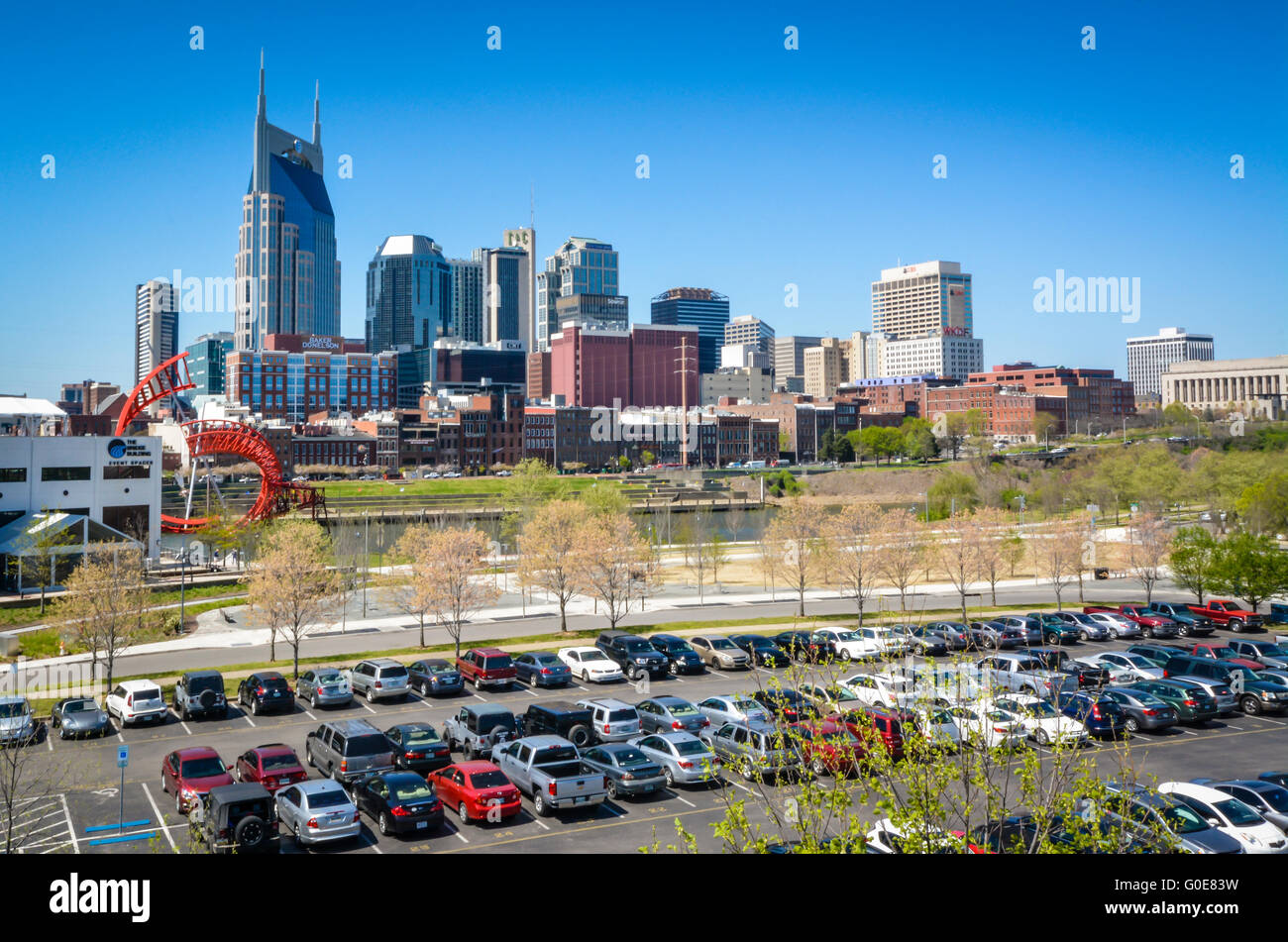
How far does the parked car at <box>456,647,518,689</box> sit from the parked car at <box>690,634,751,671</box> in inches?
249

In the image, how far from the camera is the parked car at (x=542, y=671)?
28703 millimetres

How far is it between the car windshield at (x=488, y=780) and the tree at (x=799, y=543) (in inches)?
998

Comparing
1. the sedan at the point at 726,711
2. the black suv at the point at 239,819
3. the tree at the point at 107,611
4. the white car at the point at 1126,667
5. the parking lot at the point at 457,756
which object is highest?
the tree at the point at 107,611

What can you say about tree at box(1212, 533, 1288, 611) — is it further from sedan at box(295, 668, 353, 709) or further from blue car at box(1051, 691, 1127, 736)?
sedan at box(295, 668, 353, 709)

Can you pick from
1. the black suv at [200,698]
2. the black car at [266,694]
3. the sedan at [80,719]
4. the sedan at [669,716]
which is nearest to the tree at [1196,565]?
the sedan at [669,716]

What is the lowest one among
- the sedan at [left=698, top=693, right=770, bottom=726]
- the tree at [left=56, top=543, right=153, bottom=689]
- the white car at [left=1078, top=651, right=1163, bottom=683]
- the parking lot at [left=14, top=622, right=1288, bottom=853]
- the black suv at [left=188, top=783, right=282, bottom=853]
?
the parking lot at [left=14, top=622, right=1288, bottom=853]

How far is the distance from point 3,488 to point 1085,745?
53385 millimetres

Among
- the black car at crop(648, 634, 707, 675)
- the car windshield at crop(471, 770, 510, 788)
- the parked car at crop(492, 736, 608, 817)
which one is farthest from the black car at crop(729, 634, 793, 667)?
the car windshield at crop(471, 770, 510, 788)

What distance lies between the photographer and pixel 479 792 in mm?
16656

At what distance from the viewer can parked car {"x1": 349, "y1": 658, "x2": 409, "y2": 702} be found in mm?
26891

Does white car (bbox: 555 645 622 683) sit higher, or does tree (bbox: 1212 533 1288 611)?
tree (bbox: 1212 533 1288 611)

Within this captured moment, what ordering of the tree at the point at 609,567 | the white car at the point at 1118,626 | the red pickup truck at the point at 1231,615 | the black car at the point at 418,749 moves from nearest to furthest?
the black car at the point at 418,749
the white car at the point at 1118,626
the red pickup truck at the point at 1231,615
the tree at the point at 609,567

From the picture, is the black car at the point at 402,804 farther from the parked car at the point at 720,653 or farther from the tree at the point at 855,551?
the tree at the point at 855,551
